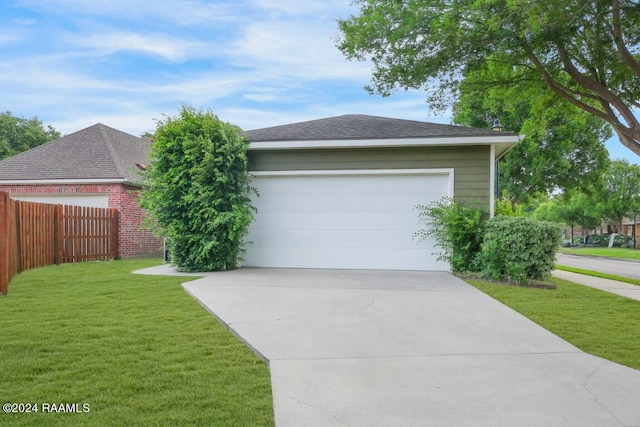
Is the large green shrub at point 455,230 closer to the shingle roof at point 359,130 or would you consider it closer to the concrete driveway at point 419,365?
the shingle roof at point 359,130

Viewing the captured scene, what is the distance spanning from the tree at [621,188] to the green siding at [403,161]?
1470 inches

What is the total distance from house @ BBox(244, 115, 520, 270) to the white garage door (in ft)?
0.07

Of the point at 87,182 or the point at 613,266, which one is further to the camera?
Answer: the point at 613,266

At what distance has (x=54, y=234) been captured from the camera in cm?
1104

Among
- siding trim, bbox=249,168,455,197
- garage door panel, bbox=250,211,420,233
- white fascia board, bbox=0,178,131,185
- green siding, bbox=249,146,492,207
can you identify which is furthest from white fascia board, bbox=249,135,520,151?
white fascia board, bbox=0,178,131,185

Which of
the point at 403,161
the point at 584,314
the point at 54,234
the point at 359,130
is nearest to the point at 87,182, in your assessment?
the point at 54,234

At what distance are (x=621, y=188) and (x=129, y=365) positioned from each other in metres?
46.6

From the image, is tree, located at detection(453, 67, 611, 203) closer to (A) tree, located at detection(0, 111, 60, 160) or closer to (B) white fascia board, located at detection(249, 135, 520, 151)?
(B) white fascia board, located at detection(249, 135, 520, 151)

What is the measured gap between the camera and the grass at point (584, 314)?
4.06m

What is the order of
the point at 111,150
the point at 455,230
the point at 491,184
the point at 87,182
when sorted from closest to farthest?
the point at 455,230 < the point at 491,184 < the point at 87,182 < the point at 111,150

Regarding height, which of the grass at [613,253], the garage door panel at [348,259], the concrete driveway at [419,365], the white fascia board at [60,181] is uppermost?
the white fascia board at [60,181]

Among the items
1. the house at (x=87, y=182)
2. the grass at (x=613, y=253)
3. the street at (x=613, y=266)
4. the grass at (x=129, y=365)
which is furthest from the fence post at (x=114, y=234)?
the grass at (x=613, y=253)

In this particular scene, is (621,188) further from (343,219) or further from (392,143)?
(343,219)

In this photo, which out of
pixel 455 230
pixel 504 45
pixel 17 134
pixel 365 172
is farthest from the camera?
pixel 17 134
